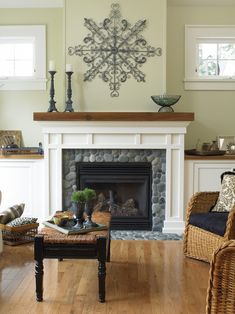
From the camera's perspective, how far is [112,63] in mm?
5152

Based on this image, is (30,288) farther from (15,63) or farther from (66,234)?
(15,63)

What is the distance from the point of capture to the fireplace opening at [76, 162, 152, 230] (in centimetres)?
506

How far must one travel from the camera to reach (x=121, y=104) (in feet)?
16.9

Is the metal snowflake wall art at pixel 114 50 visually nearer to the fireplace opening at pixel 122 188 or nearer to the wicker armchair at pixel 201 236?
the fireplace opening at pixel 122 188

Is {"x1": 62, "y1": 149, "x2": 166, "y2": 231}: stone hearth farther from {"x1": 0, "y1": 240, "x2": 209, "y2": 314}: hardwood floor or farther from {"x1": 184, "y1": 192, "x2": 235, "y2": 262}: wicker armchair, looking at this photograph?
{"x1": 184, "y1": 192, "x2": 235, "y2": 262}: wicker armchair

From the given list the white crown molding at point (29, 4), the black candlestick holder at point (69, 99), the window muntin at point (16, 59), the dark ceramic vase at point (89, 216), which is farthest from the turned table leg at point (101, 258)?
the white crown molding at point (29, 4)

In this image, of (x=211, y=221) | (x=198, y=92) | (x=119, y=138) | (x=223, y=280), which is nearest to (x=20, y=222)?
(x=119, y=138)

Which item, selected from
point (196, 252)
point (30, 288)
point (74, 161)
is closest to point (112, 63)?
point (74, 161)

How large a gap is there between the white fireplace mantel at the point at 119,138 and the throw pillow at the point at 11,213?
30cm

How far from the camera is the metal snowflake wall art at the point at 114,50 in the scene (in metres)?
5.13

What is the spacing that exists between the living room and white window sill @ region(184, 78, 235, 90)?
0.01 meters

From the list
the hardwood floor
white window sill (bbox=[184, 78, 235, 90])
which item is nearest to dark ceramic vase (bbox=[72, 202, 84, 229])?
the hardwood floor

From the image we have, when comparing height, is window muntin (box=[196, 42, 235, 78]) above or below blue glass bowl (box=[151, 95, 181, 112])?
above

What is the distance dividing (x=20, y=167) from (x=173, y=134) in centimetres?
178
